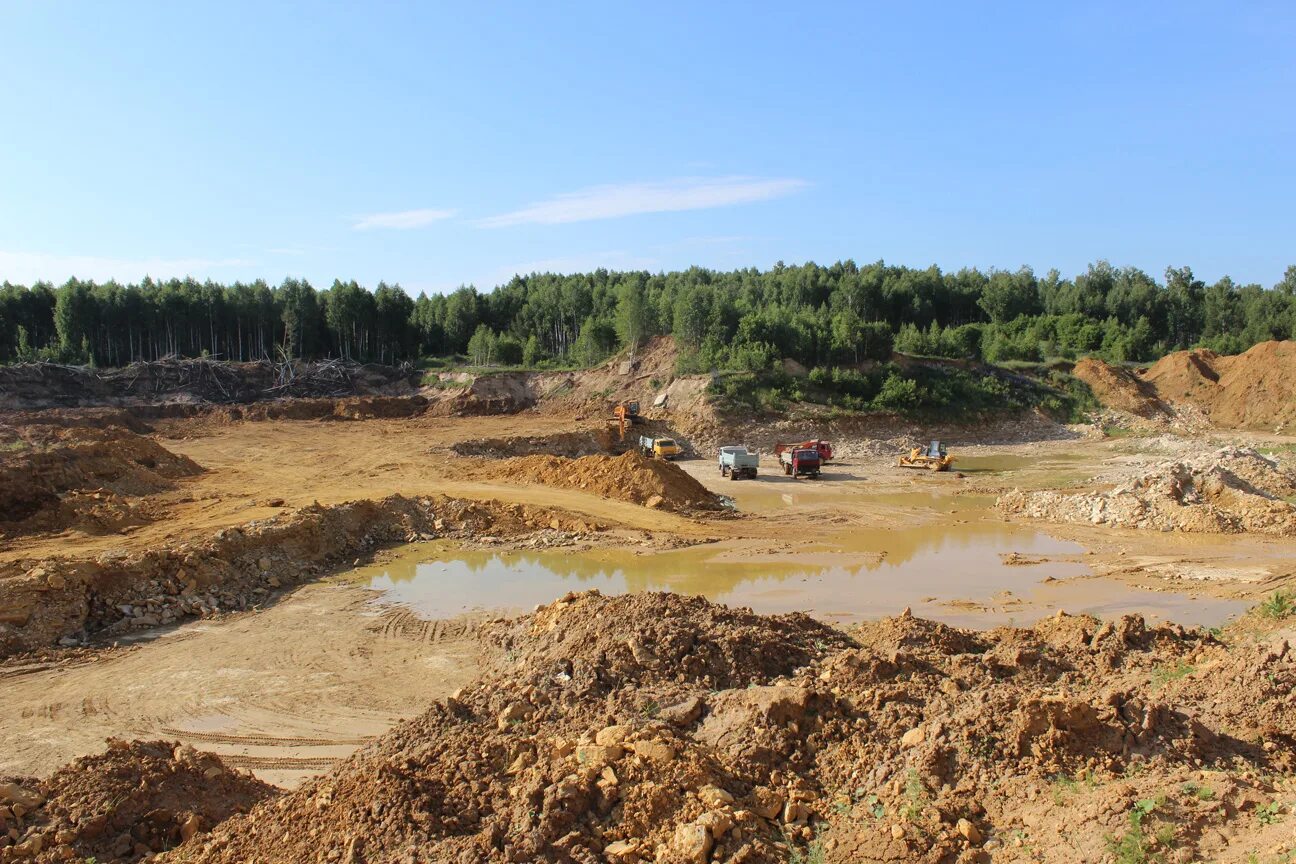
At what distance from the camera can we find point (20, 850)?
659 centimetres

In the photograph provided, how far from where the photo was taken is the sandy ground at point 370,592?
1083 centimetres

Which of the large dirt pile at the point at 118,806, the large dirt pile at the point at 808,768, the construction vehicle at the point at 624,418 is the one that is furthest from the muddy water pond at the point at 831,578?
the construction vehicle at the point at 624,418

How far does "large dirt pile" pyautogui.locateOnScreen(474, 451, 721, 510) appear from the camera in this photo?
25.6 meters

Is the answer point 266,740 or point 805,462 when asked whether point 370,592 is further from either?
point 805,462

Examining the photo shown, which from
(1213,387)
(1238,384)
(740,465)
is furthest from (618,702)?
(1213,387)

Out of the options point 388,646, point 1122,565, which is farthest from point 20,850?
point 1122,565

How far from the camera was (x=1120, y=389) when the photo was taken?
50906 millimetres

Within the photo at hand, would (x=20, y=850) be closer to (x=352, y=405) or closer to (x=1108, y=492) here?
(x=1108, y=492)

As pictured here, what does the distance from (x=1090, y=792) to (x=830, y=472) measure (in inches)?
1131

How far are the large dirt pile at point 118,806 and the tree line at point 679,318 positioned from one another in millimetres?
40341

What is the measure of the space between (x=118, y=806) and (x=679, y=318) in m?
44.9

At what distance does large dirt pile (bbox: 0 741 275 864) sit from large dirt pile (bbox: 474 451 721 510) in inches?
695

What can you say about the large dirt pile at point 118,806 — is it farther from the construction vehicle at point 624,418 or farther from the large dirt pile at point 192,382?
the large dirt pile at point 192,382

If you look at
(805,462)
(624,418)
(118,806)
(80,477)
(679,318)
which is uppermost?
(679,318)
